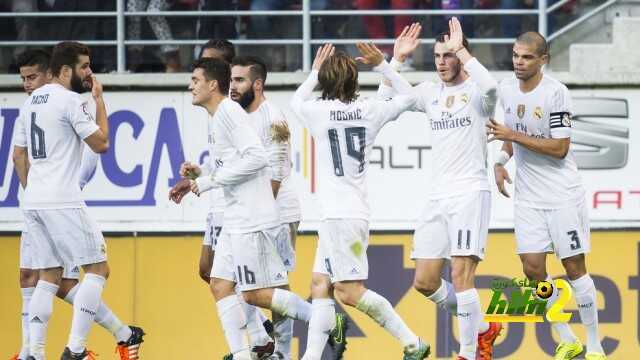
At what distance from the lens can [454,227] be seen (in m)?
12.4

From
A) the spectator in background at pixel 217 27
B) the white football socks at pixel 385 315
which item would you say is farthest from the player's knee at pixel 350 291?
the spectator in background at pixel 217 27

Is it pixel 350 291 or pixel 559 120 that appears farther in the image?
pixel 559 120

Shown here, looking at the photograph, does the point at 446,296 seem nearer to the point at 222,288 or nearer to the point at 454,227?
the point at 454,227

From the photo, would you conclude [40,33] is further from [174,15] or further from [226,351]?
[226,351]

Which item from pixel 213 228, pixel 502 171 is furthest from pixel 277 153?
pixel 502 171

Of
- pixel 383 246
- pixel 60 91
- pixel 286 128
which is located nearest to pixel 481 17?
pixel 383 246

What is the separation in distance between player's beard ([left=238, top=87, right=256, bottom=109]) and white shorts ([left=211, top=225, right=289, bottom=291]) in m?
1.12

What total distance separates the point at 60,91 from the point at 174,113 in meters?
2.54

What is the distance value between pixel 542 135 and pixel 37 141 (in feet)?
12.6

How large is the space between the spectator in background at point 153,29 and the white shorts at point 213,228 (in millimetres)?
2722

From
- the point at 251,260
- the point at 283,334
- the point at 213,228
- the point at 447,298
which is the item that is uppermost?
the point at 213,228

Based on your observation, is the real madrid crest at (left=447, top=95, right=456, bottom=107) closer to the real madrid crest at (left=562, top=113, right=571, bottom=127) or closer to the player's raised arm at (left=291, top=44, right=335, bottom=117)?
the real madrid crest at (left=562, top=113, right=571, bottom=127)

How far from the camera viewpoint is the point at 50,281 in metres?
13.4

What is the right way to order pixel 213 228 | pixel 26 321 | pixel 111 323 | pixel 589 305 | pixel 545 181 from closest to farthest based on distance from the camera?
pixel 545 181
pixel 589 305
pixel 111 323
pixel 213 228
pixel 26 321
